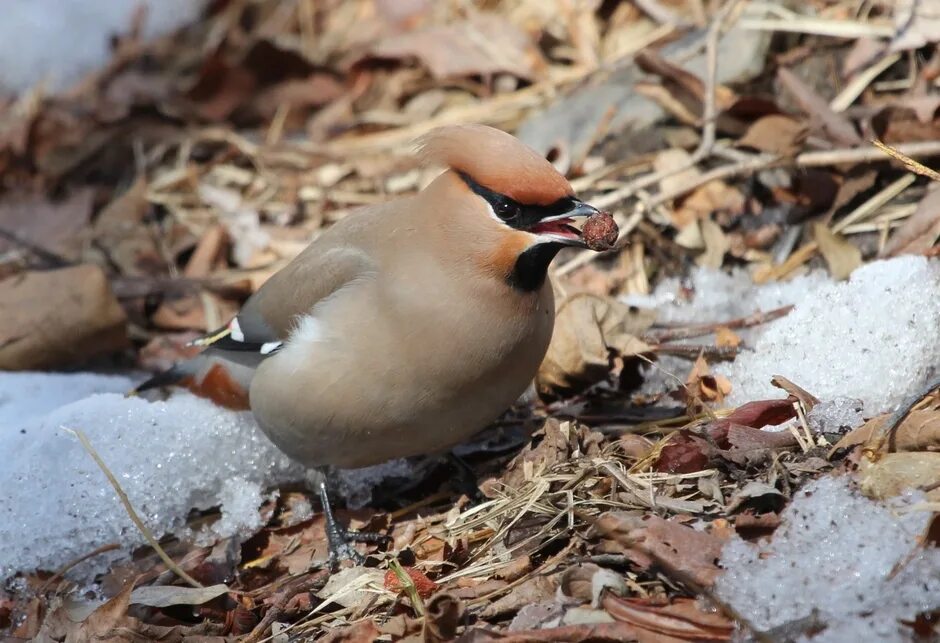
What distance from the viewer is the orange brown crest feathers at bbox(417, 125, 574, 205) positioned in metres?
3.21

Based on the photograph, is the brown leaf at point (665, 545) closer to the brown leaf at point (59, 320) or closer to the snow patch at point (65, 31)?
the brown leaf at point (59, 320)

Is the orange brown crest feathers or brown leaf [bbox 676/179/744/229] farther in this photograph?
brown leaf [bbox 676/179/744/229]

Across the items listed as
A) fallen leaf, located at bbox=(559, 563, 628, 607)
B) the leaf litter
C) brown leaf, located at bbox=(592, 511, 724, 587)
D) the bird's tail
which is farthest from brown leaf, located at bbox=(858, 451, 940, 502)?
the bird's tail

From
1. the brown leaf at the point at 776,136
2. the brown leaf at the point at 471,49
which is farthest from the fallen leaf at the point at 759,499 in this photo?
the brown leaf at the point at 471,49

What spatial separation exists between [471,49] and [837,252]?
2548 millimetres

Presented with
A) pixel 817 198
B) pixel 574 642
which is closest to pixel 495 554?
pixel 574 642

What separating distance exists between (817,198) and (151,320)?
3003 mm

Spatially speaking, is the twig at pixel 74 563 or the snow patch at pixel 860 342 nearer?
the snow patch at pixel 860 342

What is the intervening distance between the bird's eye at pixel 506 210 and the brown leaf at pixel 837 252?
62.0 inches

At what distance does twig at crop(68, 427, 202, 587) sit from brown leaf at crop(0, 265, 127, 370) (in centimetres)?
95

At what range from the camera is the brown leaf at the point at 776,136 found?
4543mm

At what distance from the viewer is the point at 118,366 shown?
513cm

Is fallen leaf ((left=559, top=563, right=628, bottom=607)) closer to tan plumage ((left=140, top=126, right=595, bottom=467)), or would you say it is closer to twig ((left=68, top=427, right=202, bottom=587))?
tan plumage ((left=140, top=126, right=595, bottom=467))

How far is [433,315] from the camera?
341cm
